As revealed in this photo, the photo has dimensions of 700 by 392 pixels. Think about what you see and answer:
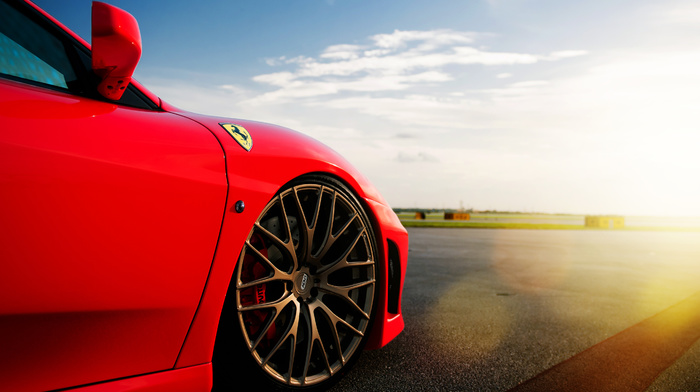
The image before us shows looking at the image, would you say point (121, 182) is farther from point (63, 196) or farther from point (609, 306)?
point (609, 306)

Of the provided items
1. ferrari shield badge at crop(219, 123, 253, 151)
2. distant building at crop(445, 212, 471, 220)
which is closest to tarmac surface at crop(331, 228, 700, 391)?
ferrari shield badge at crop(219, 123, 253, 151)

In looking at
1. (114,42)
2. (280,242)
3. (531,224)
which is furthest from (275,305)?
(531,224)

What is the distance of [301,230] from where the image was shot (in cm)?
185

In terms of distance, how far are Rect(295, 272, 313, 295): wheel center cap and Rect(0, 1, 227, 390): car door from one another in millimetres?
447

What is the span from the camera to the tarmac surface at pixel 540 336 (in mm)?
2113

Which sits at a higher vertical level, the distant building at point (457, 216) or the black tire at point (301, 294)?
the distant building at point (457, 216)

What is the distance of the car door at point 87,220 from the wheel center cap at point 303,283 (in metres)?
0.45

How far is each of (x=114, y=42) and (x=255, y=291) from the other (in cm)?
99

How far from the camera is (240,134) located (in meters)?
1.75

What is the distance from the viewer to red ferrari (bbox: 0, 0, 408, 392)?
45.9 inches

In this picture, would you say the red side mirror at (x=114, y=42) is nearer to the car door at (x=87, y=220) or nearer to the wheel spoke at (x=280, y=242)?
the car door at (x=87, y=220)

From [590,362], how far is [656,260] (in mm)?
6900

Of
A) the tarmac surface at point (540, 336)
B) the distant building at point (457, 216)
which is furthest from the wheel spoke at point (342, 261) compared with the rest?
the distant building at point (457, 216)

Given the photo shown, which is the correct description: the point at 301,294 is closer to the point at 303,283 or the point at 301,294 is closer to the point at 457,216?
the point at 303,283
